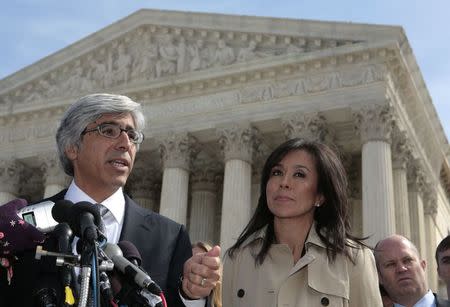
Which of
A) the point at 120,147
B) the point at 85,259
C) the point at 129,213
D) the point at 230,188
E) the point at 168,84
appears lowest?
the point at 85,259

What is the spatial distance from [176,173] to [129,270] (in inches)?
859

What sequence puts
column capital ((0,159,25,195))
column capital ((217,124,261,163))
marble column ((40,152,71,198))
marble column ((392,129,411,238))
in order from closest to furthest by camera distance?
marble column ((392,129,411,238))
column capital ((217,124,261,163))
marble column ((40,152,71,198))
column capital ((0,159,25,195))

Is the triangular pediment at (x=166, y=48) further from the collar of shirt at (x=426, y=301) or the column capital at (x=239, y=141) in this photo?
the collar of shirt at (x=426, y=301)

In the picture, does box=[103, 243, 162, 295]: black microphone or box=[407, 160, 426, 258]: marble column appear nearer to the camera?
box=[103, 243, 162, 295]: black microphone

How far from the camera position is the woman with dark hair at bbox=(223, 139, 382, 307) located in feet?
11.9

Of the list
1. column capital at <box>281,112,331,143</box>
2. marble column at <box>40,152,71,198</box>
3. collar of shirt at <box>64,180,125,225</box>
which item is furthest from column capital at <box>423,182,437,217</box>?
collar of shirt at <box>64,180,125,225</box>

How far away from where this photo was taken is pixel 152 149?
2677 cm

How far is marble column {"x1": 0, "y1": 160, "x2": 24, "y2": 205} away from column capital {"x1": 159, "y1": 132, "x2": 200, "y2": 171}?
25.5ft

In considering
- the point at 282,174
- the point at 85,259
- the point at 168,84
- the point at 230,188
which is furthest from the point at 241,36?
the point at 85,259

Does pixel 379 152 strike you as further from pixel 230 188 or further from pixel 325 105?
pixel 230 188

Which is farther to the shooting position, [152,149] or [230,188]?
[152,149]

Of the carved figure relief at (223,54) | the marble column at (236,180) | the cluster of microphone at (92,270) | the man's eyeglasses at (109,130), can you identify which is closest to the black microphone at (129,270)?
the cluster of microphone at (92,270)

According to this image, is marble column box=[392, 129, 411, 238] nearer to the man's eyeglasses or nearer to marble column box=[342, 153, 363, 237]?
marble column box=[342, 153, 363, 237]

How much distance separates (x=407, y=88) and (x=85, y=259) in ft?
75.7
